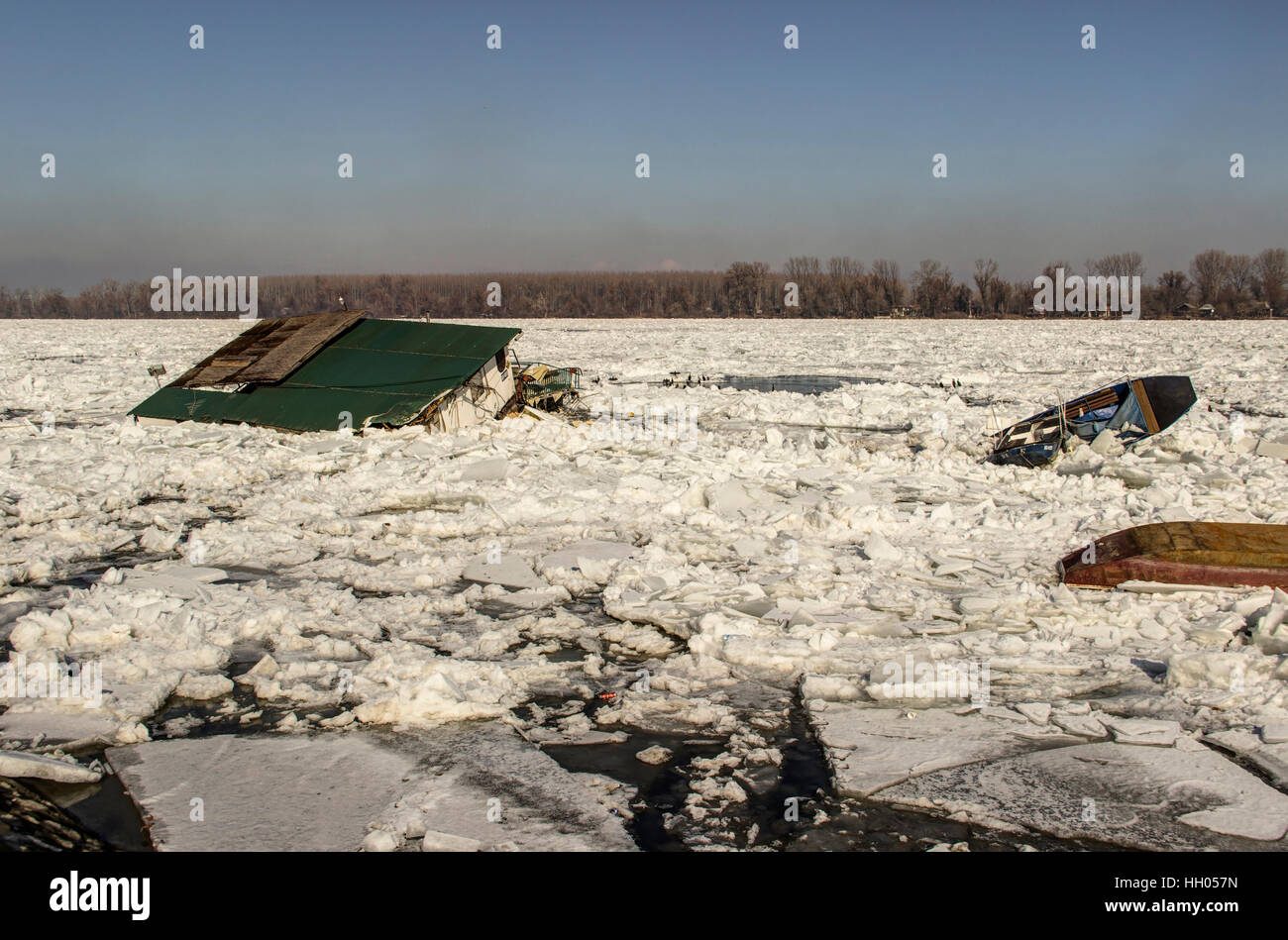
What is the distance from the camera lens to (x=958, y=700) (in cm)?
486

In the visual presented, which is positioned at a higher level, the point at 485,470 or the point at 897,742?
the point at 485,470

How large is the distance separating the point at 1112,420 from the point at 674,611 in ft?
28.2

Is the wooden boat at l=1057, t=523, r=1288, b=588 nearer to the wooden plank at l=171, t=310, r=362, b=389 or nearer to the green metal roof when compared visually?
the green metal roof

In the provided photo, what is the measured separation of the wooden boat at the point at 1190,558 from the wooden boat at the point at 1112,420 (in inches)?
188

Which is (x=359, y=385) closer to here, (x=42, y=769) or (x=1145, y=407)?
(x=42, y=769)

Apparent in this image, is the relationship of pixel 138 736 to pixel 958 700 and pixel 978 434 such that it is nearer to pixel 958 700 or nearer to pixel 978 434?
pixel 958 700

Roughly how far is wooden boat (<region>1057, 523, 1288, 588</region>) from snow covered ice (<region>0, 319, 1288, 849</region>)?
141mm

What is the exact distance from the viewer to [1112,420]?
39.6ft

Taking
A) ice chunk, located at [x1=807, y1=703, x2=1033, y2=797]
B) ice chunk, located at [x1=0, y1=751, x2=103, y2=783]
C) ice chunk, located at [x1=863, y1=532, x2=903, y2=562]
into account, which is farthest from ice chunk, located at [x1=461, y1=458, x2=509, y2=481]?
ice chunk, located at [x1=0, y1=751, x2=103, y2=783]

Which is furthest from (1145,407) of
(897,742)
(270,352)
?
(270,352)

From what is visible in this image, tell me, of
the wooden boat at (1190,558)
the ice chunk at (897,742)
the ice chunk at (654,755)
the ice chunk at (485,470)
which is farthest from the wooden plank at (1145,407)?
the ice chunk at (654,755)
